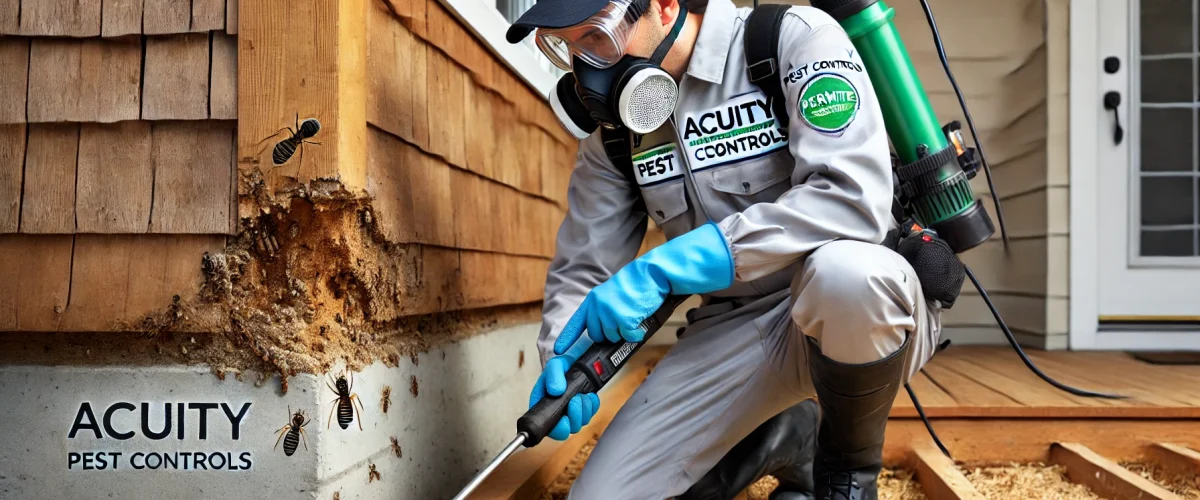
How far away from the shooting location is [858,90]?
145 cm

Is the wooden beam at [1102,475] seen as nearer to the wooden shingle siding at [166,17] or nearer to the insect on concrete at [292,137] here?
the insect on concrete at [292,137]

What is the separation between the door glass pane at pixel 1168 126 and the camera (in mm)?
3684

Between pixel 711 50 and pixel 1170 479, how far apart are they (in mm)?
1527

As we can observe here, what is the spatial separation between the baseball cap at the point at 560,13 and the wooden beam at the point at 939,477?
117 centimetres

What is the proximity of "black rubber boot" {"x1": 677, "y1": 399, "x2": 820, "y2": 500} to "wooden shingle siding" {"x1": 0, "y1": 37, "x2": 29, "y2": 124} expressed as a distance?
1.34 meters

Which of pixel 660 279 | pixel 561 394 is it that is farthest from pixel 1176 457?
pixel 561 394

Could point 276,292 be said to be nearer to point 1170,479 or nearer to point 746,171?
point 746,171

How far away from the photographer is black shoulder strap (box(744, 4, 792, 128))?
1570 millimetres

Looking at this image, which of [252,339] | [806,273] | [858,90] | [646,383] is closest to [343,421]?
[252,339]

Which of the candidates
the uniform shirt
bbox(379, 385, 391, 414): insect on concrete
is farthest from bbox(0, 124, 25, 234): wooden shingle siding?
the uniform shirt

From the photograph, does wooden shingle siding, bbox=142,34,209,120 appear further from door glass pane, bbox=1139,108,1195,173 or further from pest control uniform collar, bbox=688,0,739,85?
door glass pane, bbox=1139,108,1195,173

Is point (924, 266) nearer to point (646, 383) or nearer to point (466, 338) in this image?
point (646, 383)

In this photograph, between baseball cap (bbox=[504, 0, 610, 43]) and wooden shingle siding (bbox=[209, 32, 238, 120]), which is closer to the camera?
wooden shingle siding (bbox=[209, 32, 238, 120])

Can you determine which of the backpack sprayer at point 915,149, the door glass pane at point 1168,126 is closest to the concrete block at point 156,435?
the backpack sprayer at point 915,149
